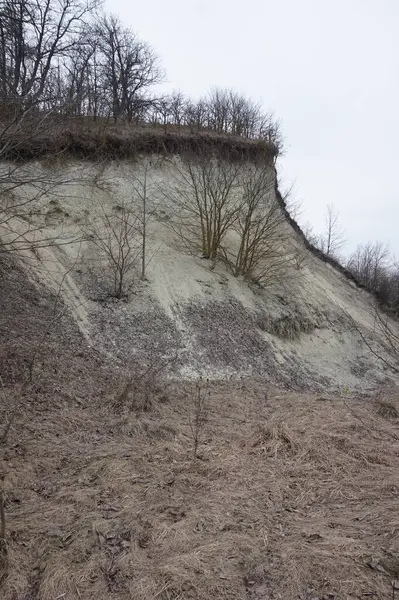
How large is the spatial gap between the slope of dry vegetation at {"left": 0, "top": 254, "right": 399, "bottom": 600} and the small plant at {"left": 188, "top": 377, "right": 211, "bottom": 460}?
12 centimetres

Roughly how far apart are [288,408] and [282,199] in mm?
10971

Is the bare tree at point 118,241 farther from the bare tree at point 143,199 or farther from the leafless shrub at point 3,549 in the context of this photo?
the leafless shrub at point 3,549

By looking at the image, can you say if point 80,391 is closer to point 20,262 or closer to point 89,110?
point 20,262

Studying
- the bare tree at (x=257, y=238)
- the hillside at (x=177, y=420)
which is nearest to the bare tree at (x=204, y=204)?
the hillside at (x=177, y=420)

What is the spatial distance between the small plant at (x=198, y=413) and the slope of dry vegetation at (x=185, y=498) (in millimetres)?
116

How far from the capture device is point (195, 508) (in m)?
4.43

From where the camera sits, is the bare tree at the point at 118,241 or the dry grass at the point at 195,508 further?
the bare tree at the point at 118,241

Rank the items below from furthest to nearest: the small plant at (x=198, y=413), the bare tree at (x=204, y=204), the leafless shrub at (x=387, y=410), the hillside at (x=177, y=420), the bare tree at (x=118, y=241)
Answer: the bare tree at (x=204, y=204)
the bare tree at (x=118, y=241)
the leafless shrub at (x=387, y=410)
the small plant at (x=198, y=413)
the hillside at (x=177, y=420)

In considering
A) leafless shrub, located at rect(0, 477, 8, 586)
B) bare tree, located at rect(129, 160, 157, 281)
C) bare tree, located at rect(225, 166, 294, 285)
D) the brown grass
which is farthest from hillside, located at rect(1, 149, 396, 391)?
leafless shrub, located at rect(0, 477, 8, 586)

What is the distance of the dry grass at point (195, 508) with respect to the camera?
336 centimetres

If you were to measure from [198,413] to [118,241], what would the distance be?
6.89 metres

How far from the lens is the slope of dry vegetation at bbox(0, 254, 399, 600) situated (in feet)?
11.1

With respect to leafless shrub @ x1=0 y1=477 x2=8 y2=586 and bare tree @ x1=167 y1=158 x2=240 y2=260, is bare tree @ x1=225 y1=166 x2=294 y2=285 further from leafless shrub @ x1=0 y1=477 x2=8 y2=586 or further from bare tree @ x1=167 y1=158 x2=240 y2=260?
leafless shrub @ x1=0 y1=477 x2=8 y2=586

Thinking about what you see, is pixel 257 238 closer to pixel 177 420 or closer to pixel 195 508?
pixel 177 420
